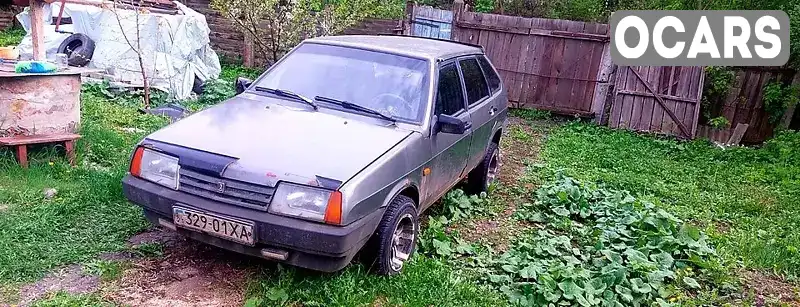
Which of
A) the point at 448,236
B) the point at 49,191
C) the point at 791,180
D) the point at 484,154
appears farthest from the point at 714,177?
the point at 49,191

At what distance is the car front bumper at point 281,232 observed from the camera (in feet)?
10.4

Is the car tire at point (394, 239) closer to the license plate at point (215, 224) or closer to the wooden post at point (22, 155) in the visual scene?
the license plate at point (215, 224)

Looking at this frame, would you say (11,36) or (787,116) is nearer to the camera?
(787,116)

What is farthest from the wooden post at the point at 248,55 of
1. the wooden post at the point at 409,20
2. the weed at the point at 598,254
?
the weed at the point at 598,254

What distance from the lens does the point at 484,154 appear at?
5.79 meters

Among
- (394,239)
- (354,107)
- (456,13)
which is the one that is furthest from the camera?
(456,13)

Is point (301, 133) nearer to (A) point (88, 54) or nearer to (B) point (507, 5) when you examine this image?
(A) point (88, 54)

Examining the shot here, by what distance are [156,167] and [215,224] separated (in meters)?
0.58

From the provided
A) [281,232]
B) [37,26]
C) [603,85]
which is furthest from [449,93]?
[603,85]

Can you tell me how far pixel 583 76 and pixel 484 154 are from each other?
578 cm

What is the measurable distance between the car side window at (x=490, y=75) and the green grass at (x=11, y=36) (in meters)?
10.2

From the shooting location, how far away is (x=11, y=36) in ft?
43.7

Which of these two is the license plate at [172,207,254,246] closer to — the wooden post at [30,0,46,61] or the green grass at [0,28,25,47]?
the wooden post at [30,0,46,61]

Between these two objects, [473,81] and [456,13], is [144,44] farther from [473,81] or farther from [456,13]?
[473,81]
